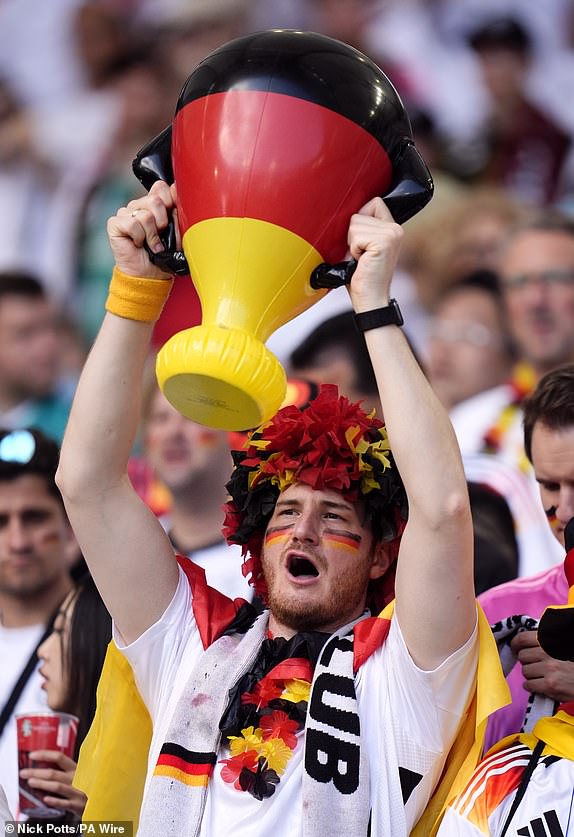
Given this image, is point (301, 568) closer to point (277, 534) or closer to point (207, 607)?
point (277, 534)

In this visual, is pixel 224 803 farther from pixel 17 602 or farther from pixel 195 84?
pixel 17 602

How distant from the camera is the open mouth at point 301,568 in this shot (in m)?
2.63

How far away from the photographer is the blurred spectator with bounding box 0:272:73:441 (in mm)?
6641

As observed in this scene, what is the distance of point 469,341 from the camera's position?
590 centimetres

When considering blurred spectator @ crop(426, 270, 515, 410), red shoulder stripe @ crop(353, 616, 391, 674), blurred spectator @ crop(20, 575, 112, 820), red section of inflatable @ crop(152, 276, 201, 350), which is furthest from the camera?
red section of inflatable @ crop(152, 276, 201, 350)

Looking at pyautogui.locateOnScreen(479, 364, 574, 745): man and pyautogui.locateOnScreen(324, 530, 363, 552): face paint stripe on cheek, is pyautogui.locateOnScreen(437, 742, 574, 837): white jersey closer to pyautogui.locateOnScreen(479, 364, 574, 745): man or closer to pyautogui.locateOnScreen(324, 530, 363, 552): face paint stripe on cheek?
pyautogui.locateOnScreen(479, 364, 574, 745): man

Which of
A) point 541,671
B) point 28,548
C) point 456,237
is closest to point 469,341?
point 456,237

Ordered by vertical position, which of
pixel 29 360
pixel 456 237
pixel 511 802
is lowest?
pixel 511 802

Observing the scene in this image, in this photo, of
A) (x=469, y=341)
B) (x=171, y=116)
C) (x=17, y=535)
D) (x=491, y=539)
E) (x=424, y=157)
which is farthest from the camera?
(x=171, y=116)

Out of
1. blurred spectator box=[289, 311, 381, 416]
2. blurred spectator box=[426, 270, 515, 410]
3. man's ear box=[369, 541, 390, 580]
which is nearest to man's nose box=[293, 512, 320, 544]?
man's ear box=[369, 541, 390, 580]

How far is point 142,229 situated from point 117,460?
1.50 feet

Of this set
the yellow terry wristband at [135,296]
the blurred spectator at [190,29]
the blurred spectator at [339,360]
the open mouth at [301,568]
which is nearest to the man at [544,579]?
the open mouth at [301,568]

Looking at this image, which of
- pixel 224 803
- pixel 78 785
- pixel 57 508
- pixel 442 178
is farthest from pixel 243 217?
pixel 442 178

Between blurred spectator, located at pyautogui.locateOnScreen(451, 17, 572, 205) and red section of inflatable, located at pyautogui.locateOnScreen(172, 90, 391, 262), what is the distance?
4526 millimetres
